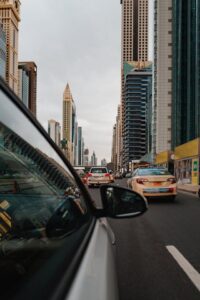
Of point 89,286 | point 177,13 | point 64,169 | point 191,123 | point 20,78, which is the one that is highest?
point 177,13

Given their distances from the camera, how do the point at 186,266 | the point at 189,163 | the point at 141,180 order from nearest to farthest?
the point at 186,266 → the point at 141,180 → the point at 189,163

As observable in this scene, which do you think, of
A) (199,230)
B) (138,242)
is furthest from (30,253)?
(199,230)

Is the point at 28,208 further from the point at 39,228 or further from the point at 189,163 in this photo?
the point at 189,163

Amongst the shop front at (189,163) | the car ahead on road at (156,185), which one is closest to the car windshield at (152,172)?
the car ahead on road at (156,185)

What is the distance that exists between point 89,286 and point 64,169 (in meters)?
1.08

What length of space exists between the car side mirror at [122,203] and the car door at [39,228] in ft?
0.98

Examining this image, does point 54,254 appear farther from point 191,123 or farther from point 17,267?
point 191,123

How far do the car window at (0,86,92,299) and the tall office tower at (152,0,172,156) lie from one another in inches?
4851

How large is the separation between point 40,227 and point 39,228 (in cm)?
1

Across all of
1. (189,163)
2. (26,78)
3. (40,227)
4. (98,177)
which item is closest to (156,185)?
(26,78)

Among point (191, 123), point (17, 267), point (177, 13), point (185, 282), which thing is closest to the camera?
point (17, 267)

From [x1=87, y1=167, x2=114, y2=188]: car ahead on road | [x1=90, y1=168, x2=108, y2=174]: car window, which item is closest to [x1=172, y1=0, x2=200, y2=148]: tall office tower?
[x1=90, y1=168, x2=108, y2=174]: car window

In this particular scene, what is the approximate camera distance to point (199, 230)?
30.1 feet

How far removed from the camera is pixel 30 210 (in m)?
1.69
